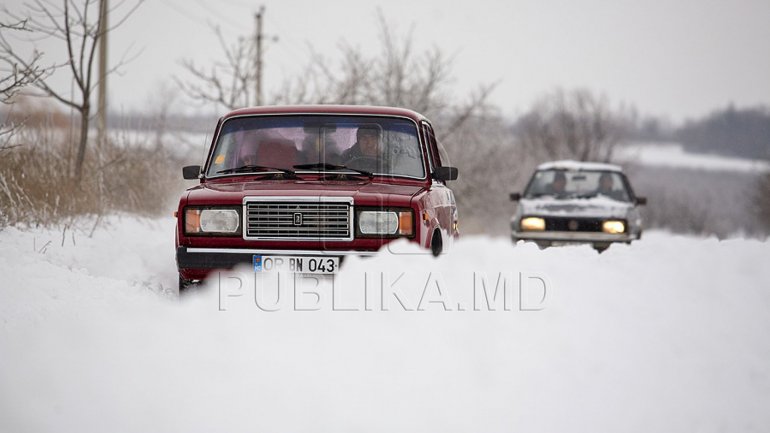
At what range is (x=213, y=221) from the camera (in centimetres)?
616

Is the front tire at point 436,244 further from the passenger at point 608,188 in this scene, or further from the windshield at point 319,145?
the passenger at point 608,188

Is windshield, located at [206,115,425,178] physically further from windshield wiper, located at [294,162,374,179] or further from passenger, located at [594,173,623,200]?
passenger, located at [594,173,623,200]

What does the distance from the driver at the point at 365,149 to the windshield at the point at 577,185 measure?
6.65m

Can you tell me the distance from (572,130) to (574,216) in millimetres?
49128

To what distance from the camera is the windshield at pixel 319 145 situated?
22.6ft

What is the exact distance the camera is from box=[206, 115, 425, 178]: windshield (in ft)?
22.6

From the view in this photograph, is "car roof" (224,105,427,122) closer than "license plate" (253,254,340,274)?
No

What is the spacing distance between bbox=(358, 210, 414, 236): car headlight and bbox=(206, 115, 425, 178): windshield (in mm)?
873

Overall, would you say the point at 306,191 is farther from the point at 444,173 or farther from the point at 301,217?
the point at 444,173

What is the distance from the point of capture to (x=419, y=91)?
24.0 m

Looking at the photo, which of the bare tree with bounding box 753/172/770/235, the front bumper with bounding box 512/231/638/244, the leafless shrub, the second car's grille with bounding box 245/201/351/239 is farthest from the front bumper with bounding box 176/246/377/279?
the bare tree with bounding box 753/172/770/235

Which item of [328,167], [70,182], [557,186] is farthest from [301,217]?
[557,186]

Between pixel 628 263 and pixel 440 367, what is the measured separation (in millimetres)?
2464

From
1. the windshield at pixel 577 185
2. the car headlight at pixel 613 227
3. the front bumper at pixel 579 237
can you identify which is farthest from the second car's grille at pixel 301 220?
the windshield at pixel 577 185
